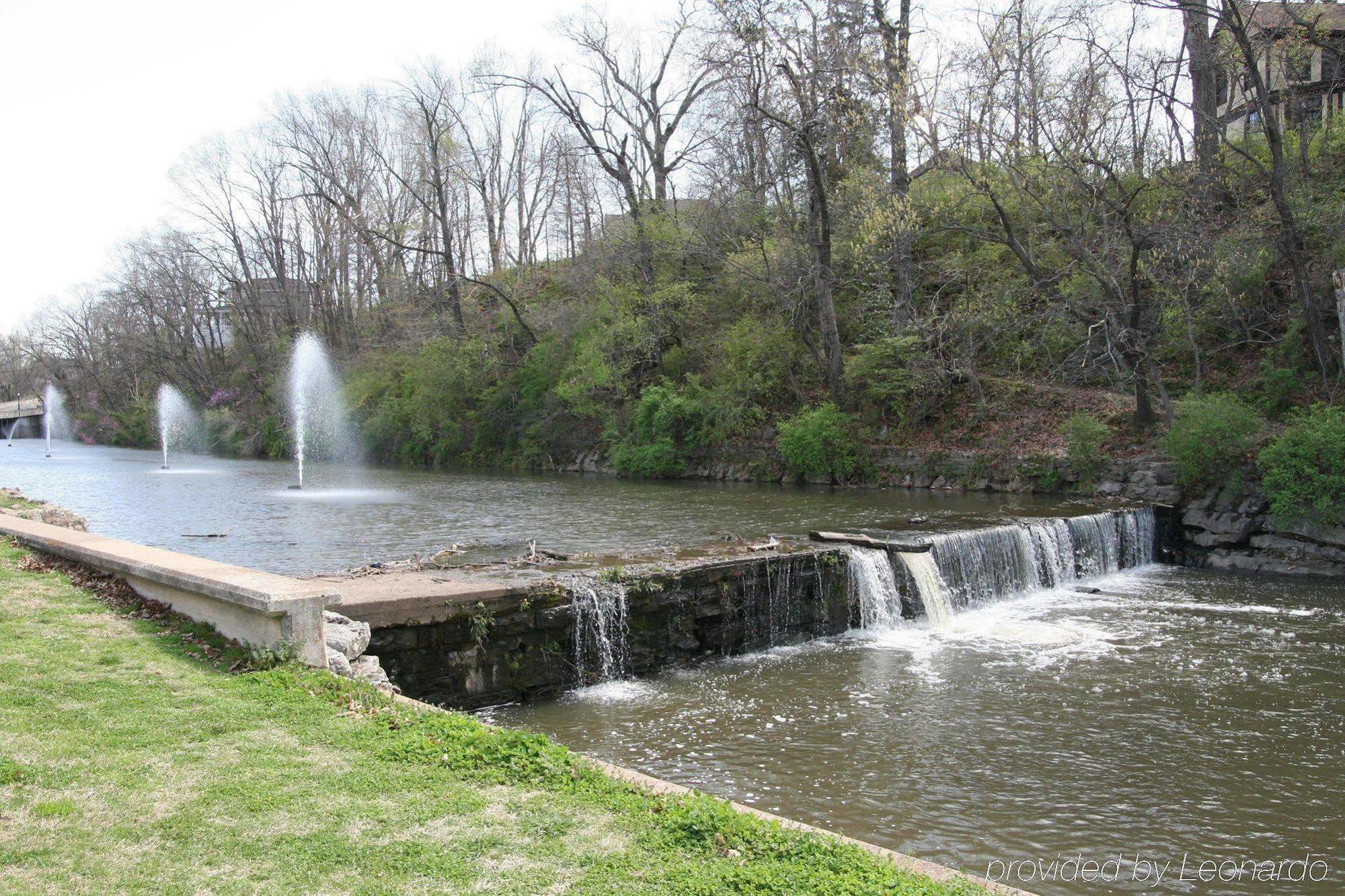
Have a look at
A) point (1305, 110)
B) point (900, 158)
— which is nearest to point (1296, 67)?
point (1305, 110)

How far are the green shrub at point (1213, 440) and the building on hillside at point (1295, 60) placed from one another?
697cm

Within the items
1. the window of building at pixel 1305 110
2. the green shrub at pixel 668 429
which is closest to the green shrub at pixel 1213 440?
the window of building at pixel 1305 110

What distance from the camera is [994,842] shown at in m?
5.44

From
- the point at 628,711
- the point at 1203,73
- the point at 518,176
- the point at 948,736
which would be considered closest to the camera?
the point at 948,736

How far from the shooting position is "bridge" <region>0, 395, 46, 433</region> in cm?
6800

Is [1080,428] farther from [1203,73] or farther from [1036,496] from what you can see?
[1203,73]

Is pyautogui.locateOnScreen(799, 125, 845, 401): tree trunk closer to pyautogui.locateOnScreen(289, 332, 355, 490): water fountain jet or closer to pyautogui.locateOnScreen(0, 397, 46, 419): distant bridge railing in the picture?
pyautogui.locateOnScreen(289, 332, 355, 490): water fountain jet

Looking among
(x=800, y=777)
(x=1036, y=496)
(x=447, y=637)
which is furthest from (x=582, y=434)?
(x=800, y=777)

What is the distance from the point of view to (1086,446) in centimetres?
1833

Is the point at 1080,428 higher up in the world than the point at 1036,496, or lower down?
higher up

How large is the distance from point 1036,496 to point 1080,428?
5.31 feet

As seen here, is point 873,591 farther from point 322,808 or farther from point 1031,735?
point 322,808

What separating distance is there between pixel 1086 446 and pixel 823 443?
651 centimetres

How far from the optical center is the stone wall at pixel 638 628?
822 centimetres
